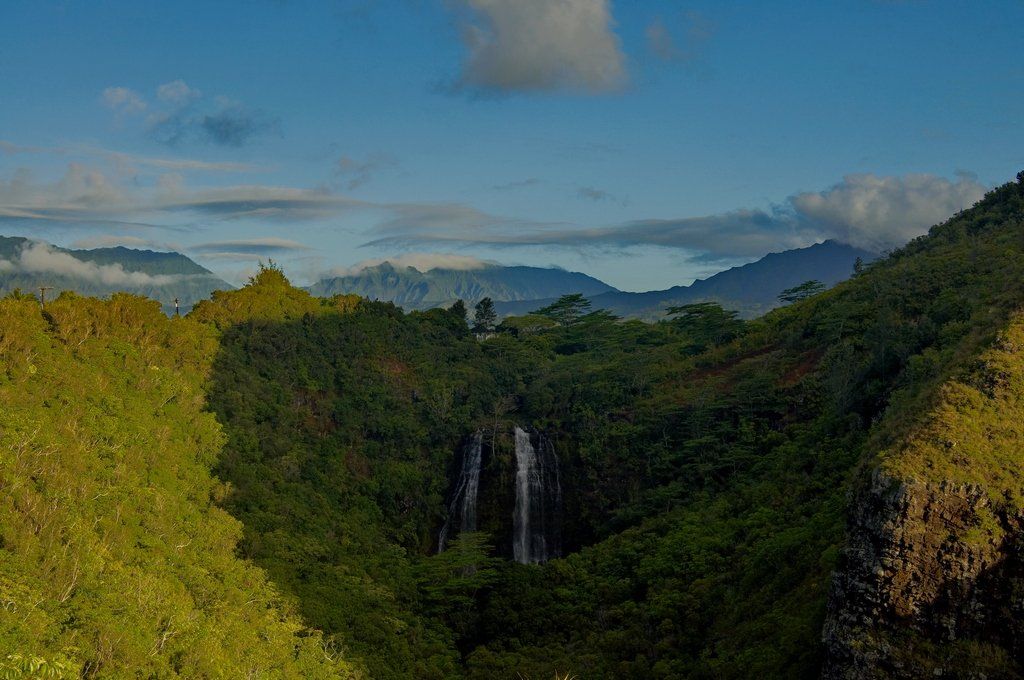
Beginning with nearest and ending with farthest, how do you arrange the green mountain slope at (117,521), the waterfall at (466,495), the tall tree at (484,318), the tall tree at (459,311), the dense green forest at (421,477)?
the green mountain slope at (117,521) → the dense green forest at (421,477) → the waterfall at (466,495) → the tall tree at (459,311) → the tall tree at (484,318)

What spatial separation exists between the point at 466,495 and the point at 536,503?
4.80 m

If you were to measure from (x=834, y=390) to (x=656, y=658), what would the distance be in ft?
64.1

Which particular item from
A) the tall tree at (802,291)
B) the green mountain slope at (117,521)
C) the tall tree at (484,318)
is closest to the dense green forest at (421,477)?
the green mountain slope at (117,521)

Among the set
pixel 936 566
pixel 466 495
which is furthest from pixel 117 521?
pixel 466 495

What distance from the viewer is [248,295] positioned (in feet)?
171

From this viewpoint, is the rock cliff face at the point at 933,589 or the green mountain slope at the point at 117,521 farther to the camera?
the green mountain slope at the point at 117,521

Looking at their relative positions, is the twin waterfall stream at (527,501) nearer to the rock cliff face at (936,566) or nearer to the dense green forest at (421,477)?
the dense green forest at (421,477)

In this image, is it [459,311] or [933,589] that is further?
[459,311]

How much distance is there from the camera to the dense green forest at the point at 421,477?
2203cm

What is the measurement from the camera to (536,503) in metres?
49.0

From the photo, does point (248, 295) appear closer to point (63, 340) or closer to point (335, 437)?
point (335, 437)

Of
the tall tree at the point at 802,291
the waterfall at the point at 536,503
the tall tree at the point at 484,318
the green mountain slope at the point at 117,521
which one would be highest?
the tall tree at the point at 802,291

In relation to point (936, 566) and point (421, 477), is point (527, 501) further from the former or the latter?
point (936, 566)

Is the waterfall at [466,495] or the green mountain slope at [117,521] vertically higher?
the green mountain slope at [117,521]
